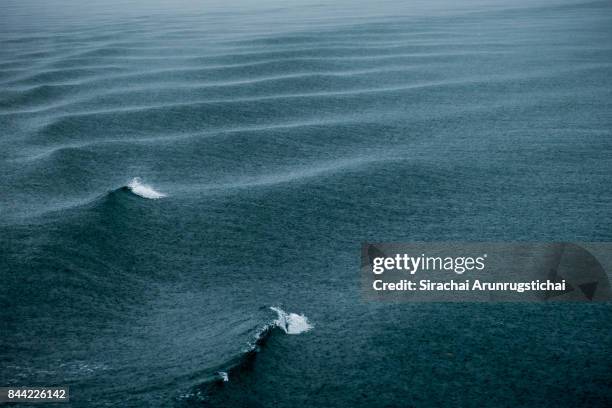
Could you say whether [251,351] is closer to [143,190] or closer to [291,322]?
[291,322]

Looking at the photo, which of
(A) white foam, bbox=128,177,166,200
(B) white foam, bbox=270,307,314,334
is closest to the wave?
(B) white foam, bbox=270,307,314,334

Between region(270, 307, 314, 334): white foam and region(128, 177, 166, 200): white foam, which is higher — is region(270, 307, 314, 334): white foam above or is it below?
below

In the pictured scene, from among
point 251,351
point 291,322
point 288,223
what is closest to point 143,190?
point 288,223

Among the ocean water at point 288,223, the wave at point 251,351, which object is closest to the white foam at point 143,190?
the ocean water at point 288,223

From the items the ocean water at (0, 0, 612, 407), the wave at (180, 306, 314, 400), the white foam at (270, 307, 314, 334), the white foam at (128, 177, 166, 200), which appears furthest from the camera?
the white foam at (128, 177, 166, 200)

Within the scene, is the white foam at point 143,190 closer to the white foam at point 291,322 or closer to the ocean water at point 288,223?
the ocean water at point 288,223

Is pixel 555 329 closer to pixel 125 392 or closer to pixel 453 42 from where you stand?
pixel 125 392

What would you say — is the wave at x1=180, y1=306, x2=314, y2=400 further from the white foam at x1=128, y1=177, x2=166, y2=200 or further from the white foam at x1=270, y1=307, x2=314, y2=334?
the white foam at x1=128, y1=177, x2=166, y2=200
